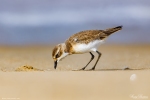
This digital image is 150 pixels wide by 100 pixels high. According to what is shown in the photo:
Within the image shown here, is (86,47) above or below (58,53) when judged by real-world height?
above

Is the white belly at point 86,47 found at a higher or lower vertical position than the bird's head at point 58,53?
higher

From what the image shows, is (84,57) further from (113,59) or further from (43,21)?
(43,21)

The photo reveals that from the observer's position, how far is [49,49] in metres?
12.4
